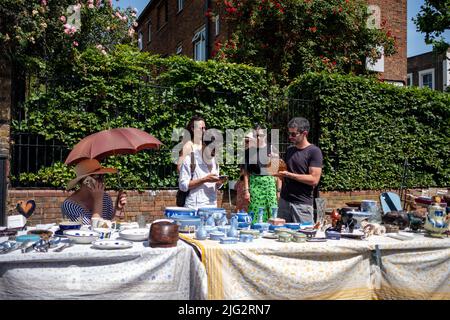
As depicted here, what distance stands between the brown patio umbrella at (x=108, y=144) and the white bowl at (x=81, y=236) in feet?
2.84

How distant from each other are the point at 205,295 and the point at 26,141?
16.6ft

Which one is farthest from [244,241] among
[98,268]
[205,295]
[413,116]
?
[413,116]

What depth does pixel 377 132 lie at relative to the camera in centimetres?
954

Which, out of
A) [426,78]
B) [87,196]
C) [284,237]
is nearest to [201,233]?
[284,237]

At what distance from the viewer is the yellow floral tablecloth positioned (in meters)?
2.88

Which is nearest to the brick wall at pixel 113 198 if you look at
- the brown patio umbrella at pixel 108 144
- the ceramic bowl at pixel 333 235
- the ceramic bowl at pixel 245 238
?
the brown patio umbrella at pixel 108 144

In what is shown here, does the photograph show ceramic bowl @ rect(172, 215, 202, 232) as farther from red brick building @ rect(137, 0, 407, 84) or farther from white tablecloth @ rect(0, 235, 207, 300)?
red brick building @ rect(137, 0, 407, 84)

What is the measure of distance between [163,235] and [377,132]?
7780 mm

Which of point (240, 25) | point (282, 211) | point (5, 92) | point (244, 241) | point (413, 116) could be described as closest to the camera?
point (244, 241)

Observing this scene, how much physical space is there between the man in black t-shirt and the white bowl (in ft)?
6.32

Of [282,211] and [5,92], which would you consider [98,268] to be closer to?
[282,211]

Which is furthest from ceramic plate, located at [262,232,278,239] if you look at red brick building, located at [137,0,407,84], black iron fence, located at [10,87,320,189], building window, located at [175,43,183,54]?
building window, located at [175,43,183,54]
